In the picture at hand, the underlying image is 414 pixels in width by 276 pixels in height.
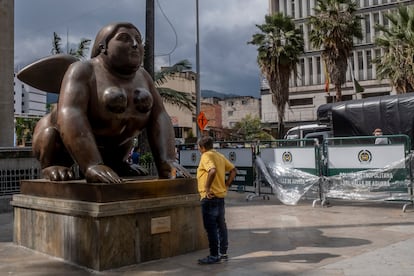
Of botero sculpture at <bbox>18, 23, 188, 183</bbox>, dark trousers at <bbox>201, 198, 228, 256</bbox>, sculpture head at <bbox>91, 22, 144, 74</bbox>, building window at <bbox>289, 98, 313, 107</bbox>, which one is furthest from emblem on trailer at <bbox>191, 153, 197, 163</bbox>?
building window at <bbox>289, 98, 313, 107</bbox>

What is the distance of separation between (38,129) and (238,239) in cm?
323

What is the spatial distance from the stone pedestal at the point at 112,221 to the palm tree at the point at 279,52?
82.4 feet

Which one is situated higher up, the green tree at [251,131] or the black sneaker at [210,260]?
the green tree at [251,131]

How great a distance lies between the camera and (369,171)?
32.6ft

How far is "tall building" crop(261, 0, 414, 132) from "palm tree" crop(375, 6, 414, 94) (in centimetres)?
2517

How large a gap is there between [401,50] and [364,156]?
56.1ft

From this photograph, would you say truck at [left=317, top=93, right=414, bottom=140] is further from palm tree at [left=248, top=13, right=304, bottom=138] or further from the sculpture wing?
palm tree at [left=248, top=13, right=304, bottom=138]

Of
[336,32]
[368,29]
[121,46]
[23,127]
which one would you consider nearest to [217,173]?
[121,46]

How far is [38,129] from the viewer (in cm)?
628

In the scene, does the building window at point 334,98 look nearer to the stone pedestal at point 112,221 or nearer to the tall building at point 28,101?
the stone pedestal at point 112,221

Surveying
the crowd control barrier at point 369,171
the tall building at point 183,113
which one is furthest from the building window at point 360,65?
the crowd control barrier at point 369,171

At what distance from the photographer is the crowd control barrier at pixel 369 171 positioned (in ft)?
31.4

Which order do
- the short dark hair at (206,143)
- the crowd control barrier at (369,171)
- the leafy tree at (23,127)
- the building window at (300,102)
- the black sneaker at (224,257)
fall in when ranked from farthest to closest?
1. the leafy tree at (23,127)
2. the building window at (300,102)
3. the crowd control barrier at (369,171)
4. the short dark hair at (206,143)
5. the black sneaker at (224,257)

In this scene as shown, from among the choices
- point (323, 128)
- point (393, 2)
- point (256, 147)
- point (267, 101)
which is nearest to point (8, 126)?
point (256, 147)
